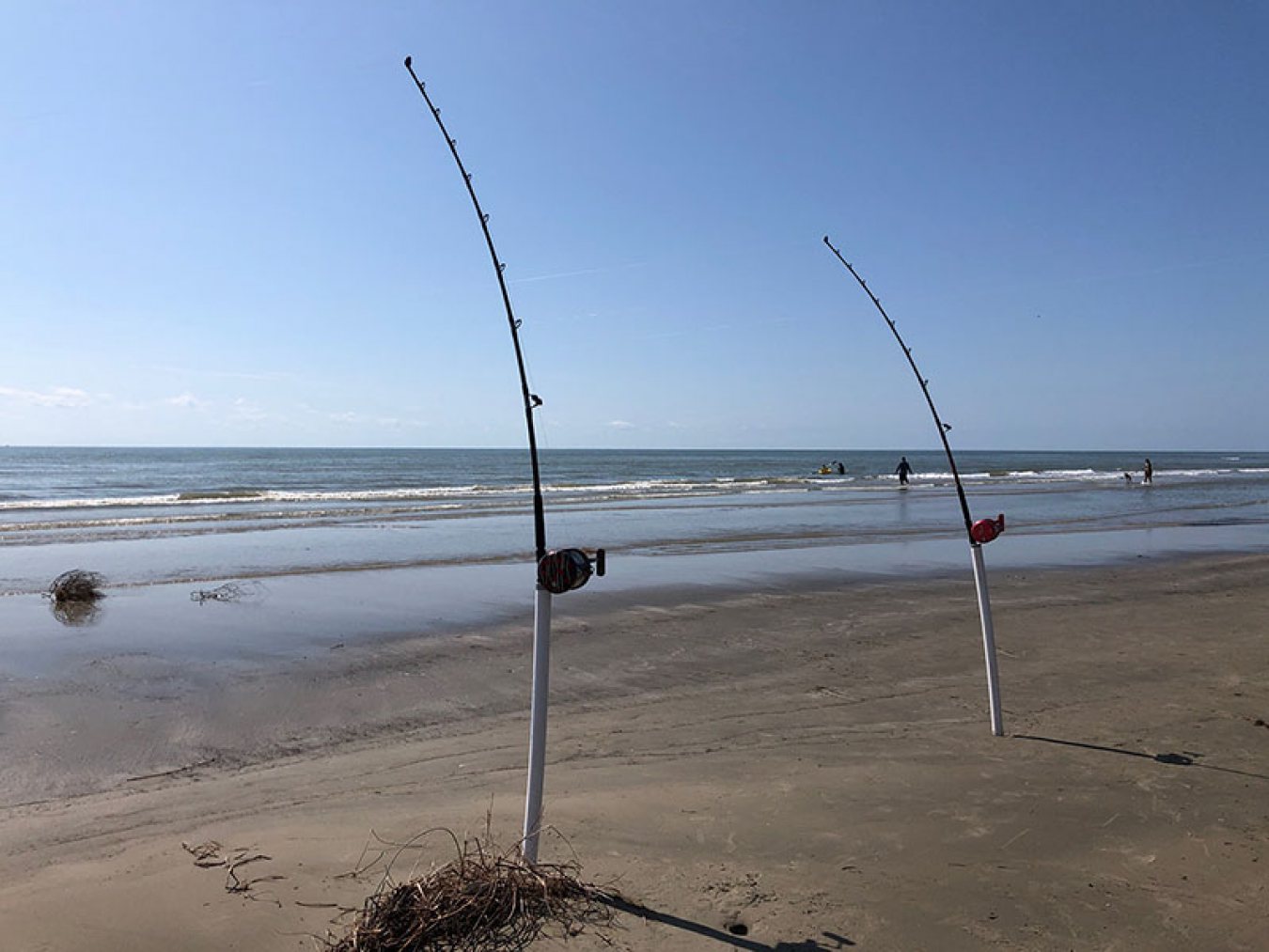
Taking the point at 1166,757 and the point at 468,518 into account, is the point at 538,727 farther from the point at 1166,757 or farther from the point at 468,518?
the point at 468,518

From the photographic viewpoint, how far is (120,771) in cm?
585

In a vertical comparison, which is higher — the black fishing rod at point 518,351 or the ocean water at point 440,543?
the black fishing rod at point 518,351

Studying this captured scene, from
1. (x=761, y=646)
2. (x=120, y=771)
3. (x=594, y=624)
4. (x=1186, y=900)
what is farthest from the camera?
(x=594, y=624)

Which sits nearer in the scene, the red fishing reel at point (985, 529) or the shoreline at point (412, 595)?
the red fishing reel at point (985, 529)

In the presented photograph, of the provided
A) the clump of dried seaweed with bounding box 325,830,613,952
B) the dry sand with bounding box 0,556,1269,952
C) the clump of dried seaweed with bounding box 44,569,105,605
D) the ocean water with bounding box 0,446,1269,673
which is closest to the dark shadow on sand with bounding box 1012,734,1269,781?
the dry sand with bounding box 0,556,1269,952

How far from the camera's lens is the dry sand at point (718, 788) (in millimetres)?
3557

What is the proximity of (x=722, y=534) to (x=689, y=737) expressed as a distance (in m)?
16.6

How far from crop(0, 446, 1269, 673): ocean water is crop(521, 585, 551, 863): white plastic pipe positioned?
685 cm

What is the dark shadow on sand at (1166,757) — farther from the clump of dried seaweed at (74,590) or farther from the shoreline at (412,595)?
the clump of dried seaweed at (74,590)

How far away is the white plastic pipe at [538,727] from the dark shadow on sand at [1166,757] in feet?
12.7

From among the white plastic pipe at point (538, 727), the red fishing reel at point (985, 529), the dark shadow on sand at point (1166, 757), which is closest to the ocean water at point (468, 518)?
the red fishing reel at point (985, 529)

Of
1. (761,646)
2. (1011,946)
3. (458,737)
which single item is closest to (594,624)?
(761,646)

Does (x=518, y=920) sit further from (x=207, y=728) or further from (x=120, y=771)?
(x=207, y=728)

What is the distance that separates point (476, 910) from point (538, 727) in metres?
0.79
